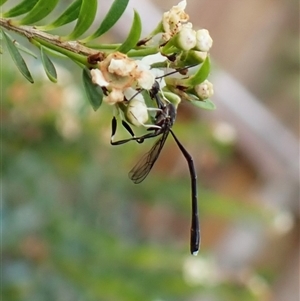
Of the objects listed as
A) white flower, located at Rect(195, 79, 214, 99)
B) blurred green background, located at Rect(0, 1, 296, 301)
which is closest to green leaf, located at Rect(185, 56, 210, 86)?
white flower, located at Rect(195, 79, 214, 99)

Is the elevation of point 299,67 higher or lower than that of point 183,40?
lower

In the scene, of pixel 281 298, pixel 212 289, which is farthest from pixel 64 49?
pixel 281 298

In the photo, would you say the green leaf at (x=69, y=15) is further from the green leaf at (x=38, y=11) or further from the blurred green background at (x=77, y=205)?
the blurred green background at (x=77, y=205)

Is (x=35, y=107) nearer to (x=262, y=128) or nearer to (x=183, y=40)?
(x=183, y=40)

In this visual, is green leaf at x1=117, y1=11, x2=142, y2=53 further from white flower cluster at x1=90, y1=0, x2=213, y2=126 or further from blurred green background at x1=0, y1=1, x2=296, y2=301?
blurred green background at x1=0, y1=1, x2=296, y2=301

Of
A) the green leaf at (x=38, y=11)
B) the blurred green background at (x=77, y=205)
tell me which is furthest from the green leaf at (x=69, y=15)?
the blurred green background at (x=77, y=205)

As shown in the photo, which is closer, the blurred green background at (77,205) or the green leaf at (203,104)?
the green leaf at (203,104)
